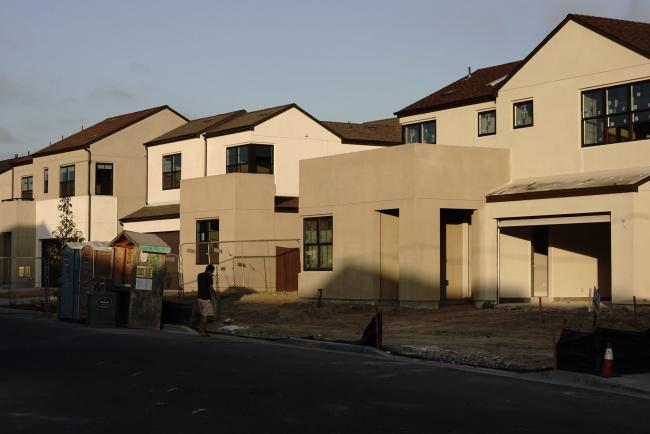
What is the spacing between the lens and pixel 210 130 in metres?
47.9

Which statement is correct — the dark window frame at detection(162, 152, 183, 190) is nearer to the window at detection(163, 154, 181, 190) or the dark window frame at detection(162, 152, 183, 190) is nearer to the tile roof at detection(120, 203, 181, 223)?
the window at detection(163, 154, 181, 190)

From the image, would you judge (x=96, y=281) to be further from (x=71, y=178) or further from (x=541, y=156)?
(x=71, y=178)

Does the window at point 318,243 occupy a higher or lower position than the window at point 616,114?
lower

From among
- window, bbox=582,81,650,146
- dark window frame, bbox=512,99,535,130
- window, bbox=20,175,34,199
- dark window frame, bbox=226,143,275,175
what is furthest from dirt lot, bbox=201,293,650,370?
window, bbox=20,175,34,199

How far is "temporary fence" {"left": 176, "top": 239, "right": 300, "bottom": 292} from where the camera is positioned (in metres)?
42.3

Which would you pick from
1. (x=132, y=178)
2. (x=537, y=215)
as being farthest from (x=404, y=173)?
(x=132, y=178)

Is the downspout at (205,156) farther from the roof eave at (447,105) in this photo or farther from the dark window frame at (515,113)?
the dark window frame at (515,113)

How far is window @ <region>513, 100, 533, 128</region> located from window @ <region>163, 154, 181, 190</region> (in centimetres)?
2133

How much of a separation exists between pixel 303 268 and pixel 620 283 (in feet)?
39.8

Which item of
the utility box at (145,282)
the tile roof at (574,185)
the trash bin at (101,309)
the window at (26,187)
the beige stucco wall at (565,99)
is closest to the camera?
the utility box at (145,282)

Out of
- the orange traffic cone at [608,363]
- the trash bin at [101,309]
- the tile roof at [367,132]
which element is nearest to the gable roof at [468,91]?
the tile roof at [367,132]

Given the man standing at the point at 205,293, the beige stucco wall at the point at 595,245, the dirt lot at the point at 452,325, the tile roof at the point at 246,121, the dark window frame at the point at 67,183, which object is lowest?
the dirt lot at the point at 452,325

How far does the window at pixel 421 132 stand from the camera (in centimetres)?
3669

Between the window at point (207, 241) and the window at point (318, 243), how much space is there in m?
7.87
